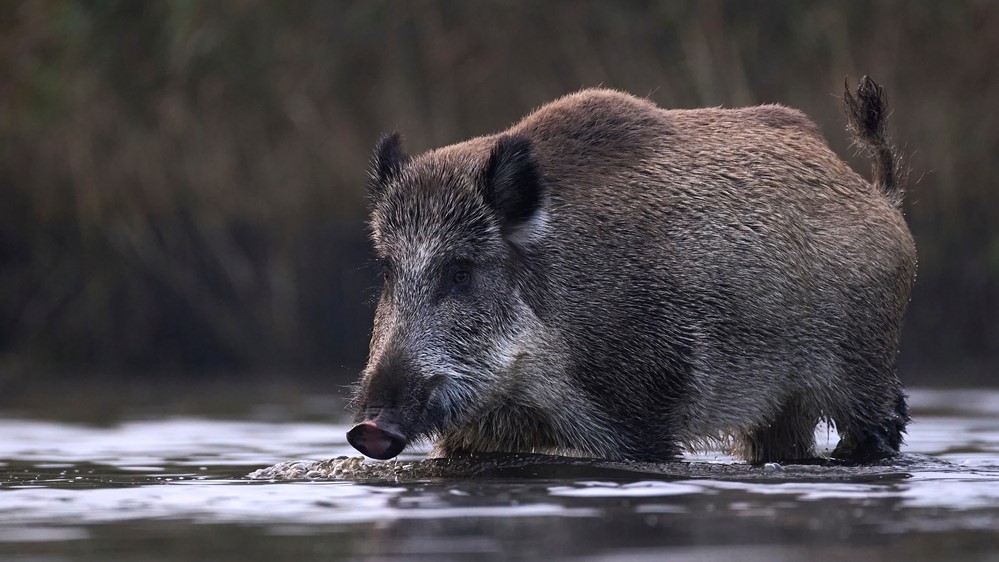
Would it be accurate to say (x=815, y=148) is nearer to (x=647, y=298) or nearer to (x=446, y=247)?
(x=647, y=298)

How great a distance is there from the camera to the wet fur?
7.21 metres

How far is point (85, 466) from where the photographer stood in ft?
25.8

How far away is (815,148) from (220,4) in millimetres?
8675

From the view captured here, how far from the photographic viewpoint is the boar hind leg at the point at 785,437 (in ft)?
25.9

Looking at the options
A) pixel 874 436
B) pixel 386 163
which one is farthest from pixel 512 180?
pixel 874 436

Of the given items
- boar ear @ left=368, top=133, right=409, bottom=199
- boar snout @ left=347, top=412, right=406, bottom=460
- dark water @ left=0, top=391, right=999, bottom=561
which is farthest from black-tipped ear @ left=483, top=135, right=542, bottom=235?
boar snout @ left=347, top=412, right=406, bottom=460

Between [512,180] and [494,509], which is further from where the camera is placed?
[512,180]

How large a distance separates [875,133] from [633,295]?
2.08m

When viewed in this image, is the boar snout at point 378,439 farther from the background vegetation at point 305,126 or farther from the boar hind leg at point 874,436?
the background vegetation at point 305,126

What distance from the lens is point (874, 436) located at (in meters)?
7.95

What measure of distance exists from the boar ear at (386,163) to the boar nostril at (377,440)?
146 cm

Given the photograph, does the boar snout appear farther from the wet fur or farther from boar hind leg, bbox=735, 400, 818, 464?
boar hind leg, bbox=735, 400, 818, 464

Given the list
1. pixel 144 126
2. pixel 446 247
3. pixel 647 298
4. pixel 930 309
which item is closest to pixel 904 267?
pixel 647 298

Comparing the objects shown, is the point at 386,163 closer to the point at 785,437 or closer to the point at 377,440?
the point at 377,440
